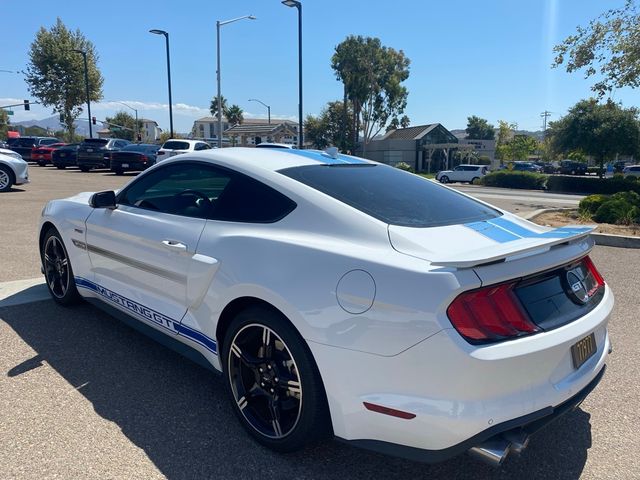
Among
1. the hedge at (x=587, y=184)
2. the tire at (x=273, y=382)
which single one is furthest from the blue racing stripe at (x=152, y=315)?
the hedge at (x=587, y=184)

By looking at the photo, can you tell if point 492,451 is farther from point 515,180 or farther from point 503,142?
point 503,142

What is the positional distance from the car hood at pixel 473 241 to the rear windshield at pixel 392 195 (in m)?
0.11

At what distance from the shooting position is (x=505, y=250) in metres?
2.19

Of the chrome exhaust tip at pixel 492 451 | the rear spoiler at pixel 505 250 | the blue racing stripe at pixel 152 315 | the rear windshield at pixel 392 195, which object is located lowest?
the chrome exhaust tip at pixel 492 451

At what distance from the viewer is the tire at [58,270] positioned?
14.7 ft

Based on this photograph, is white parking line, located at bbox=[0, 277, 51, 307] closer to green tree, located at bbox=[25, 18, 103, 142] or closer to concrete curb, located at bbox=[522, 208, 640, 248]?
concrete curb, located at bbox=[522, 208, 640, 248]

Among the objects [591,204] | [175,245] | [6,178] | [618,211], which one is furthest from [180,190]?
[6,178]

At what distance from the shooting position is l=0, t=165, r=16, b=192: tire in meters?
14.2

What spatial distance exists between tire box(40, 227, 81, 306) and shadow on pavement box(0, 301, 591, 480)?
52 centimetres

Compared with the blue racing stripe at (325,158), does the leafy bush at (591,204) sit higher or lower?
lower

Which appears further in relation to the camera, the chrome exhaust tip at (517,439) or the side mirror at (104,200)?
the side mirror at (104,200)

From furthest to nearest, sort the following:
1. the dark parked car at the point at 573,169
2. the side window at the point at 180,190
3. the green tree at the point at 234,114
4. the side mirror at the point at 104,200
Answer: the green tree at the point at 234,114 → the dark parked car at the point at 573,169 → the side mirror at the point at 104,200 → the side window at the point at 180,190

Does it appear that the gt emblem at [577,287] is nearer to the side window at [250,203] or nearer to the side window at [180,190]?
the side window at [250,203]

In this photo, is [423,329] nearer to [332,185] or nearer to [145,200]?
[332,185]
